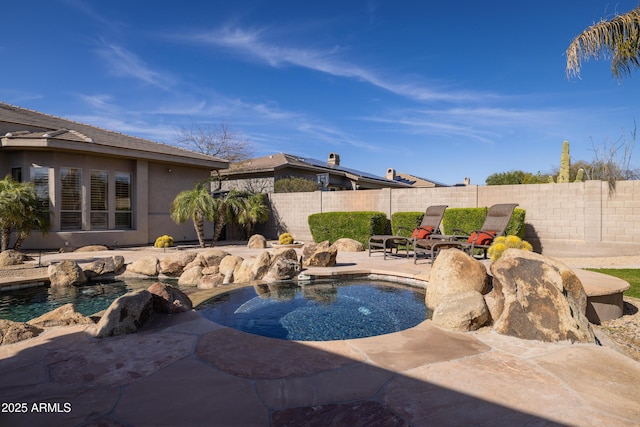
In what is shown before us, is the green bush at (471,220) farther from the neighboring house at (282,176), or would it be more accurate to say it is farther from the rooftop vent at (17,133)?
the rooftop vent at (17,133)

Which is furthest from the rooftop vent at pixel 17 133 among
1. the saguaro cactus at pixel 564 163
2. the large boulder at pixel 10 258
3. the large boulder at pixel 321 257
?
the saguaro cactus at pixel 564 163

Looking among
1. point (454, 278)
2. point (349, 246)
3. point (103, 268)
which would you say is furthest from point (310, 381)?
point (349, 246)

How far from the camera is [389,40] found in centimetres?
1356

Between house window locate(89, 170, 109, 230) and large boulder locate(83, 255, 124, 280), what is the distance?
5387 millimetres

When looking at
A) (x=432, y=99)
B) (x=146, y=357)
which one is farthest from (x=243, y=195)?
(x=146, y=357)

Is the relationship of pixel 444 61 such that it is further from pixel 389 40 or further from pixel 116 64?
pixel 116 64

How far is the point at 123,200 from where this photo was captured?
13.1 meters

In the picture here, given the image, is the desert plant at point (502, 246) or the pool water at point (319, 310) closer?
the pool water at point (319, 310)

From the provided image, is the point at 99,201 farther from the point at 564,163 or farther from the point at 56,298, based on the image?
the point at 564,163

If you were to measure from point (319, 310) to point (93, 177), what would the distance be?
1144cm

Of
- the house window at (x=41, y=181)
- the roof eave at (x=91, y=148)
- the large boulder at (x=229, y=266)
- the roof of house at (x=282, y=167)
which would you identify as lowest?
the large boulder at (x=229, y=266)

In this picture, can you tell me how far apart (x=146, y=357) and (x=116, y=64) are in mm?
14579

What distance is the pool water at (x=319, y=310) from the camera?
4.13 m

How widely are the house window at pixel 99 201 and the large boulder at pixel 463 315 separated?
42.4ft
